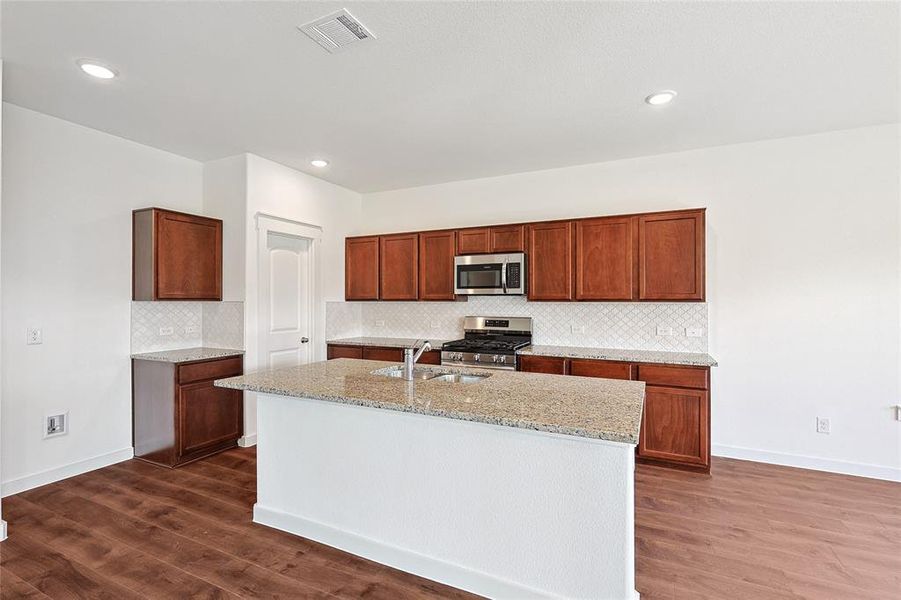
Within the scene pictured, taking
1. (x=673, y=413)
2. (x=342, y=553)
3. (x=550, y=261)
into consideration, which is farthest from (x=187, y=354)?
(x=673, y=413)

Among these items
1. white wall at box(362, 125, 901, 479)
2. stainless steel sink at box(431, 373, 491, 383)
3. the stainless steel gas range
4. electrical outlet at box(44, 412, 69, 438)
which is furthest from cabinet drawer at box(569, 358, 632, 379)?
electrical outlet at box(44, 412, 69, 438)

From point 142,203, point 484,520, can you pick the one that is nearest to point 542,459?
point 484,520

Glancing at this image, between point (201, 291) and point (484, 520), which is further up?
point (201, 291)

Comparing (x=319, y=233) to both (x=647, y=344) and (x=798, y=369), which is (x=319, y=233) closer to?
(x=647, y=344)

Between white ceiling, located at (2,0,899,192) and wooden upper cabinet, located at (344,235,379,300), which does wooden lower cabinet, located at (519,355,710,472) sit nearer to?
white ceiling, located at (2,0,899,192)

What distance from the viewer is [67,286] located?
3457mm

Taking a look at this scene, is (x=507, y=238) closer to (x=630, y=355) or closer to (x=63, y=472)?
(x=630, y=355)

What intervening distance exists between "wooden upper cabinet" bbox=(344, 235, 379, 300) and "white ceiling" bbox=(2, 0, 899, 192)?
1.51m

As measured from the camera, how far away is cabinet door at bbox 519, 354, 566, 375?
3.95 metres

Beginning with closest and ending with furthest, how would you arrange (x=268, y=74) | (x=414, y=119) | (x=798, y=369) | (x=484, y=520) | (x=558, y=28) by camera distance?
(x=484, y=520) → (x=558, y=28) → (x=268, y=74) → (x=414, y=119) → (x=798, y=369)

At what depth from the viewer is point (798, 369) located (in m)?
3.71

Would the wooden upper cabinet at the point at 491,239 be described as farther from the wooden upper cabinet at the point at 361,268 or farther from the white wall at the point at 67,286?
the white wall at the point at 67,286

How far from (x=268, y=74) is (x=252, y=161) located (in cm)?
166

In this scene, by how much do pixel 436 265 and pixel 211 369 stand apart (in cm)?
233
